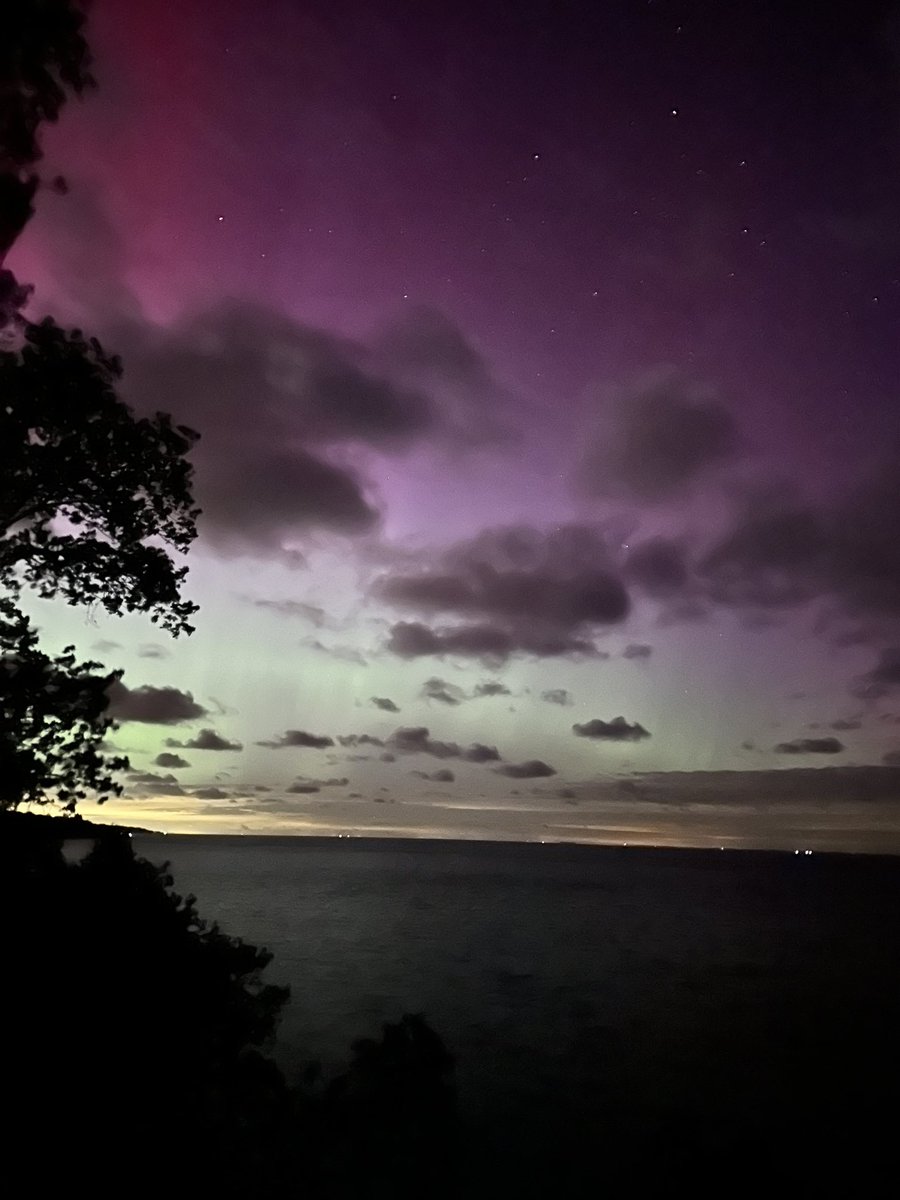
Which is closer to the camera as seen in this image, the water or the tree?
the tree

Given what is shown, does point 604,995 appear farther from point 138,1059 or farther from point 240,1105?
point 138,1059

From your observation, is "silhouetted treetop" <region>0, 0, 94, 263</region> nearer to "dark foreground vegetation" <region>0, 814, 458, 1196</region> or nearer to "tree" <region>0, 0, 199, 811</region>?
"tree" <region>0, 0, 199, 811</region>

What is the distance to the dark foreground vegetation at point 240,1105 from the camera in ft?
54.1

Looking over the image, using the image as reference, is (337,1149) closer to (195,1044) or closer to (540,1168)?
(540,1168)

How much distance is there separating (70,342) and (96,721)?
8.61 meters

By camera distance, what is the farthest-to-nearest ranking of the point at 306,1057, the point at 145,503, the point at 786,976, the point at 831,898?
the point at 831,898 < the point at 786,976 < the point at 306,1057 < the point at 145,503

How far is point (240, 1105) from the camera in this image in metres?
21.6

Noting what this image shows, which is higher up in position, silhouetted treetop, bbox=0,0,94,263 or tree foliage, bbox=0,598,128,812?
silhouetted treetop, bbox=0,0,94,263

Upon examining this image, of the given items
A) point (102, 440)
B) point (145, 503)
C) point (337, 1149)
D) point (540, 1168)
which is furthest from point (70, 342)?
point (540, 1168)

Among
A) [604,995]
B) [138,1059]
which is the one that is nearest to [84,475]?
[138,1059]

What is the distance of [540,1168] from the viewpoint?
26297 millimetres

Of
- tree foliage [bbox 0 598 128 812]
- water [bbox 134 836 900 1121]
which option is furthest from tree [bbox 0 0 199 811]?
water [bbox 134 836 900 1121]

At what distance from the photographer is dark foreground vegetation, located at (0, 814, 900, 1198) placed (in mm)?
16484

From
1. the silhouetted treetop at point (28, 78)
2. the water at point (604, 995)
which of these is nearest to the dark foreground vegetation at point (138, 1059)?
the water at point (604, 995)
